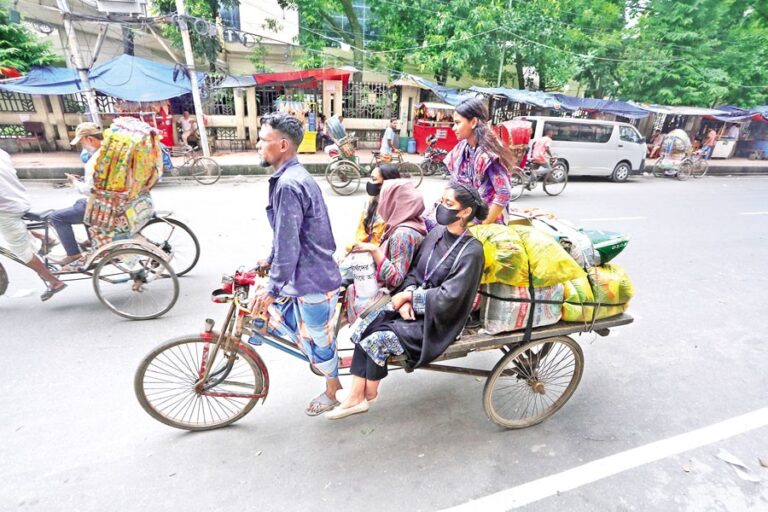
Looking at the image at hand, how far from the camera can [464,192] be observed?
85.1 inches

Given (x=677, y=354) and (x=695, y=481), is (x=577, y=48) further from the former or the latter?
(x=695, y=481)

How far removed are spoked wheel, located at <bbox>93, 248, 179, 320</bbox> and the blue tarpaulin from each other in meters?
9.18

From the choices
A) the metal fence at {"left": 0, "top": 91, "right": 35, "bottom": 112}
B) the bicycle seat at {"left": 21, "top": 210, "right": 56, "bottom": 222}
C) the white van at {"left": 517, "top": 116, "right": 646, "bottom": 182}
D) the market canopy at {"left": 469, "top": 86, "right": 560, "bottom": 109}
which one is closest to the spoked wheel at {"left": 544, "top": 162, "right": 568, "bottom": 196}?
the white van at {"left": 517, "top": 116, "right": 646, "bottom": 182}

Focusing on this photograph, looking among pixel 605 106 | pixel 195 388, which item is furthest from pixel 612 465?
pixel 605 106

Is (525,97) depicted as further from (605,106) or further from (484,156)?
(484,156)

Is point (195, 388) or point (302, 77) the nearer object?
point (195, 388)

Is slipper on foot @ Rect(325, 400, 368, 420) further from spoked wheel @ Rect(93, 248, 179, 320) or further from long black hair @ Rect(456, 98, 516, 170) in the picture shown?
spoked wheel @ Rect(93, 248, 179, 320)

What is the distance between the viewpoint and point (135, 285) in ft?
12.9

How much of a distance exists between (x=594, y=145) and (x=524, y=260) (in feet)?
37.9

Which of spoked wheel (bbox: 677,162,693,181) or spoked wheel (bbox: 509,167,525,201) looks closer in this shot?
spoked wheel (bbox: 509,167,525,201)

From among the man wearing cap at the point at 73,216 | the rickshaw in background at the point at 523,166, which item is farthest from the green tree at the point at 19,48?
the rickshaw in background at the point at 523,166

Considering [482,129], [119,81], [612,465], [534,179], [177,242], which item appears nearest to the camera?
[612,465]

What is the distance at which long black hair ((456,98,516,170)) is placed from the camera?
10.1 feet

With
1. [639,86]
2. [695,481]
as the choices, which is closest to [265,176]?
[695,481]
